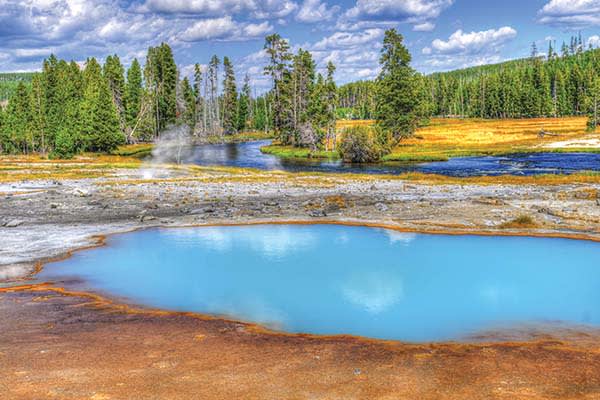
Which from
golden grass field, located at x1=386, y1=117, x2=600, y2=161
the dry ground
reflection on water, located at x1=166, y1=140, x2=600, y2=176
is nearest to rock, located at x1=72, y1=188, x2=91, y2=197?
the dry ground

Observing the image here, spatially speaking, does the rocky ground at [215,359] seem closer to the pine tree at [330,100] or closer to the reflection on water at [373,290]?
the reflection on water at [373,290]

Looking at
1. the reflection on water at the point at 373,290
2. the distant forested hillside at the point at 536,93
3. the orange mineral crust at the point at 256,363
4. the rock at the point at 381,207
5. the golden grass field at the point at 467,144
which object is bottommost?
the reflection on water at the point at 373,290

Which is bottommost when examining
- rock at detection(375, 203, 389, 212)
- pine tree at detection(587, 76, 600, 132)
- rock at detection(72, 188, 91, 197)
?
rock at detection(375, 203, 389, 212)

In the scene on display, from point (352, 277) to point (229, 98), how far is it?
370 feet

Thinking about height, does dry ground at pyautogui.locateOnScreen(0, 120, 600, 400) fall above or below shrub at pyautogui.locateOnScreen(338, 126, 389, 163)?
below

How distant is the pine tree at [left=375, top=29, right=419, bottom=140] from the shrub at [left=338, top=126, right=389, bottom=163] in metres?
12.9

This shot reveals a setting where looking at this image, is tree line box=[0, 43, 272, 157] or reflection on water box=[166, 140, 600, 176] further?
tree line box=[0, 43, 272, 157]

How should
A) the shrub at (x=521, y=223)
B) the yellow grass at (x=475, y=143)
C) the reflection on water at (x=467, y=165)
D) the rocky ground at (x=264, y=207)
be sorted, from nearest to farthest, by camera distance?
the rocky ground at (x=264, y=207), the shrub at (x=521, y=223), the reflection on water at (x=467, y=165), the yellow grass at (x=475, y=143)

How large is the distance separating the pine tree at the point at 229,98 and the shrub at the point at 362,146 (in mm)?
66875

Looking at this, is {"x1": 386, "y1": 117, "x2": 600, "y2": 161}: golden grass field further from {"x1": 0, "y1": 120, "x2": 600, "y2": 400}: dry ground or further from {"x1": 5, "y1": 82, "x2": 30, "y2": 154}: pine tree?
{"x1": 5, "y1": 82, "x2": 30, "y2": 154}: pine tree

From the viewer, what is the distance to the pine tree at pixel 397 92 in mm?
74938

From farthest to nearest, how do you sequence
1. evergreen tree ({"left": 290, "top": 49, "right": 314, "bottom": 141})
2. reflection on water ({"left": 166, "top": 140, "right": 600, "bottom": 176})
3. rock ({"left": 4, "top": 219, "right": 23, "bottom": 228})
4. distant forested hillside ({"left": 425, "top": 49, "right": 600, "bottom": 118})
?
distant forested hillside ({"left": 425, "top": 49, "right": 600, "bottom": 118}), evergreen tree ({"left": 290, "top": 49, "right": 314, "bottom": 141}), reflection on water ({"left": 166, "top": 140, "right": 600, "bottom": 176}), rock ({"left": 4, "top": 219, "right": 23, "bottom": 228})

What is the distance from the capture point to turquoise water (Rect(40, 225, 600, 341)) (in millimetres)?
12445

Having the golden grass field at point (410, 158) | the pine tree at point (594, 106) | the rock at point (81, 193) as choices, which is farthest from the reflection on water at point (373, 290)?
the pine tree at point (594, 106)
